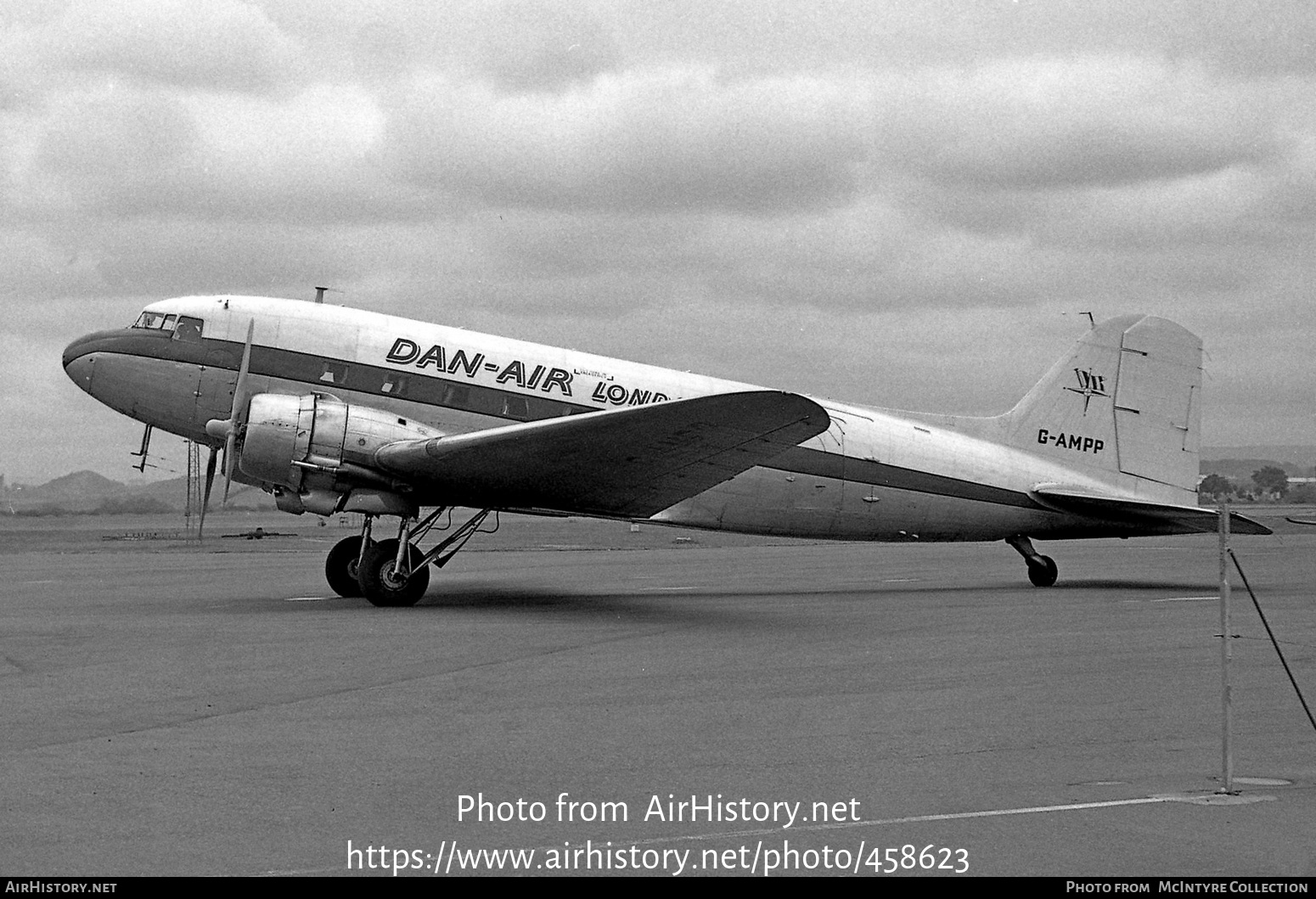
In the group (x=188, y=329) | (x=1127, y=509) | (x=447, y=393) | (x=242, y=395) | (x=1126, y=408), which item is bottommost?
(x=242, y=395)

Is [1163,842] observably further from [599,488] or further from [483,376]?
[483,376]

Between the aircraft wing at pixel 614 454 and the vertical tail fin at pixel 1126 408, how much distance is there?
7790mm

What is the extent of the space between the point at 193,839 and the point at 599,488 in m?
12.4

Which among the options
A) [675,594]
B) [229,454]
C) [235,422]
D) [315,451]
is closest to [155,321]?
[235,422]

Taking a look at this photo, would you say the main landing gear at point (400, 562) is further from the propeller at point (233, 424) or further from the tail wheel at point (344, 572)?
the propeller at point (233, 424)

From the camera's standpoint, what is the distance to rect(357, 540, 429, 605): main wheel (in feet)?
57.8

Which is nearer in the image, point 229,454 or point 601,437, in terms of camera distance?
point 601,437

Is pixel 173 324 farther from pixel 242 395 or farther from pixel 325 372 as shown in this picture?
pixel 325 372

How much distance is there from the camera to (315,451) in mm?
17188

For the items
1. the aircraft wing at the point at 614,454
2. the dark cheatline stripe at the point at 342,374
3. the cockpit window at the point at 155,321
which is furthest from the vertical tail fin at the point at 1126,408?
the cockpit window at the point at 155,321

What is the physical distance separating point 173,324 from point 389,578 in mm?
5139

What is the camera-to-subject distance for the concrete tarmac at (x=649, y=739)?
5762 mm

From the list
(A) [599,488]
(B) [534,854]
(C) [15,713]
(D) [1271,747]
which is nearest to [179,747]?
(C) [15,713]

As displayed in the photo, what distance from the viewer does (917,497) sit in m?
21.2
